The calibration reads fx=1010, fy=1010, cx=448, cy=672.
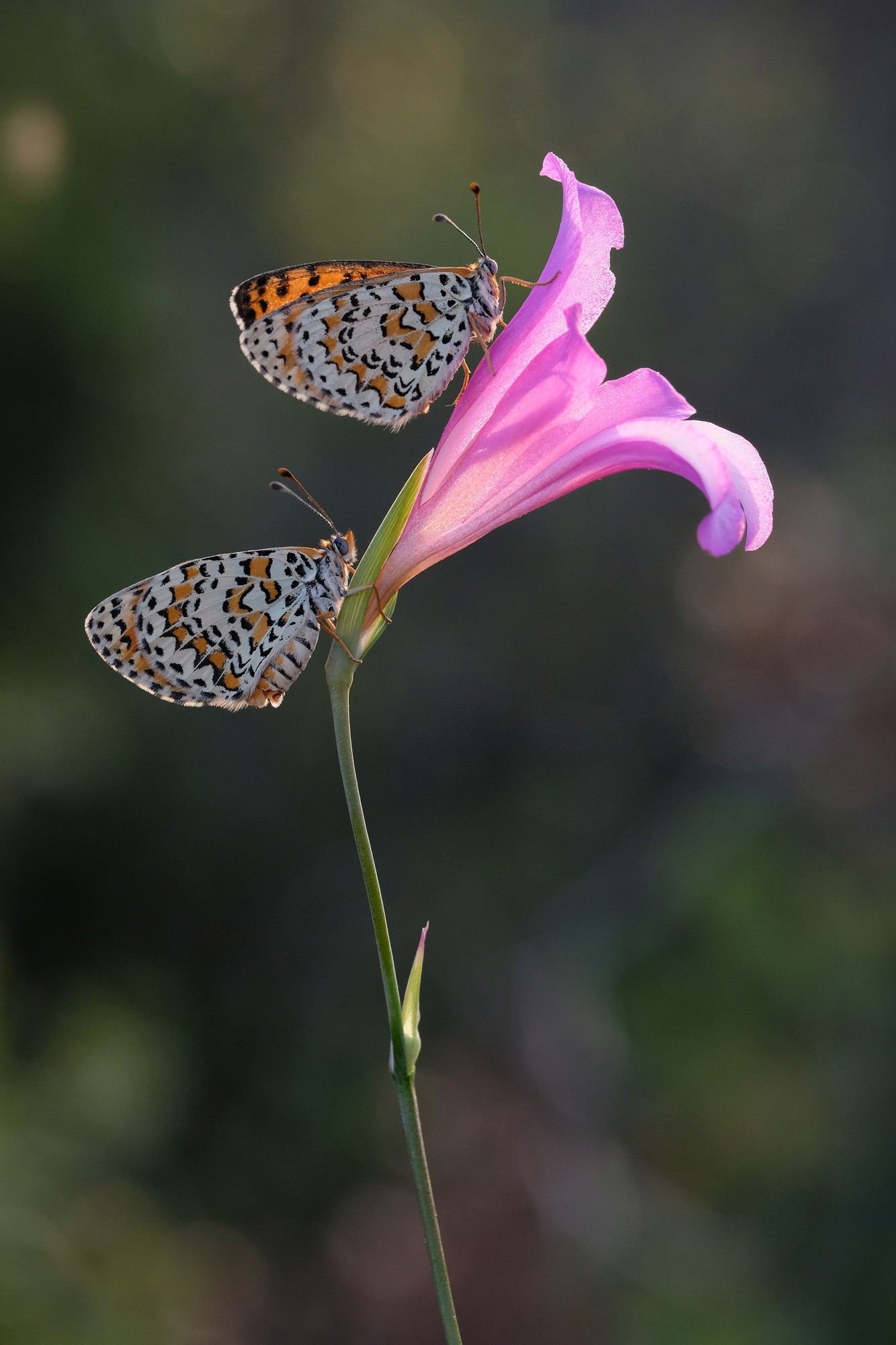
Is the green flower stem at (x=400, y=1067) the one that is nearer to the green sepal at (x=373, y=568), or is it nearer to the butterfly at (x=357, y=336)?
the green sepal at (x=373, y=568)

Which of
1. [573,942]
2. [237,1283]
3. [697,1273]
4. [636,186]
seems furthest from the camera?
[636,186]

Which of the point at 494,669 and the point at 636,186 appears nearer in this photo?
the point at 494,669

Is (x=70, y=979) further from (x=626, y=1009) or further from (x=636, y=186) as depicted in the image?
(x=636, y=186)

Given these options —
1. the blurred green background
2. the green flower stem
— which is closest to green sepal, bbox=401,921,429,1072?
the green flower stem

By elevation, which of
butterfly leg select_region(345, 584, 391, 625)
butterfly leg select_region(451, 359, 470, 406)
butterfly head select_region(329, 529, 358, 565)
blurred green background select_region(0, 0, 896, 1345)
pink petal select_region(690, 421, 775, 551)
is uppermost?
pink petal select_region(690, 421, 775, 551)

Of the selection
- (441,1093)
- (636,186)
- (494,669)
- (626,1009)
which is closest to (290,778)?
(494,669)

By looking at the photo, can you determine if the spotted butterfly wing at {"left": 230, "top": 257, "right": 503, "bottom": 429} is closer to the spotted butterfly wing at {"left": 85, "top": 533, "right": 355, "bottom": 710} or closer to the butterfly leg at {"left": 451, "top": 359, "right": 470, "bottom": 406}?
the butterfly leg at {"left": 451, "top": 359, "right": 470, "bottom": 406}

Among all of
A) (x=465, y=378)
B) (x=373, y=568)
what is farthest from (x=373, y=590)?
(x=465, y=378)
